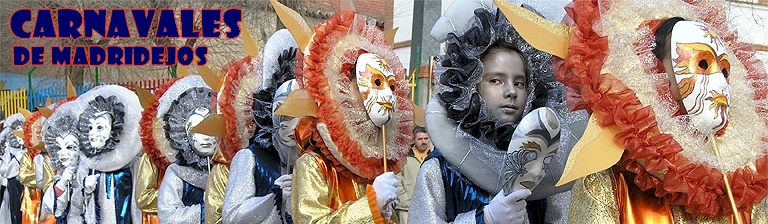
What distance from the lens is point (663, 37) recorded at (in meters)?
2.85

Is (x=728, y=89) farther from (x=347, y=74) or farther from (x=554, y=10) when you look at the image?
(x=347, y=74)

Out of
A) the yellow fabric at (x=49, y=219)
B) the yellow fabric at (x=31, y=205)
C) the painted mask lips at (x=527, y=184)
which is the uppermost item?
the painted mask lips at (x=527, y=184)

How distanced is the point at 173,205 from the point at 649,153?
4669 mm

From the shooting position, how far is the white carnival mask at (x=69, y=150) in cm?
883

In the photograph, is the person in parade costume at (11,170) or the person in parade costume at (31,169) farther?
the person in parade costume at (11,170)

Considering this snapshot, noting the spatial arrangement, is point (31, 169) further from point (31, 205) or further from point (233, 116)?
point (233, 116)

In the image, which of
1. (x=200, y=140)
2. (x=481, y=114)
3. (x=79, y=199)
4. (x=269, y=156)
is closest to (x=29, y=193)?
(x=79, y=199)

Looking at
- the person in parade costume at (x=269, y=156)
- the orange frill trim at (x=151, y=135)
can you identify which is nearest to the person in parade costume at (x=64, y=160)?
the orange frill trim at (x=151, y=135)

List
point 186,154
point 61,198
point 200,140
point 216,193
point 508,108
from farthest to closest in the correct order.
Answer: point 61,198
point 186,154
point 200,140
point 216,193
point 508,108

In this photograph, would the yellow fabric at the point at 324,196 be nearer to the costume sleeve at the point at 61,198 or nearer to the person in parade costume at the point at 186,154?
the person in parade costume at the point at 186,154

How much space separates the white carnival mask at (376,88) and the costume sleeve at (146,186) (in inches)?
141

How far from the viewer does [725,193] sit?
274 cm

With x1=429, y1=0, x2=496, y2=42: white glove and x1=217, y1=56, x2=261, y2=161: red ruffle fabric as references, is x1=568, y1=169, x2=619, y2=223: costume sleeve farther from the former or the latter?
x1=217, y1=56, x2=261, y2=161: red ruffle fabric

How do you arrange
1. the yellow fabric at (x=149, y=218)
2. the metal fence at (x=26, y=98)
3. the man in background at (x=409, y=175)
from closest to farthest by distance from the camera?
the man in background at (x=409, y=175)
the yellow fabric at (x=149, y=218)
the metal fence at (x=26, y=98)
